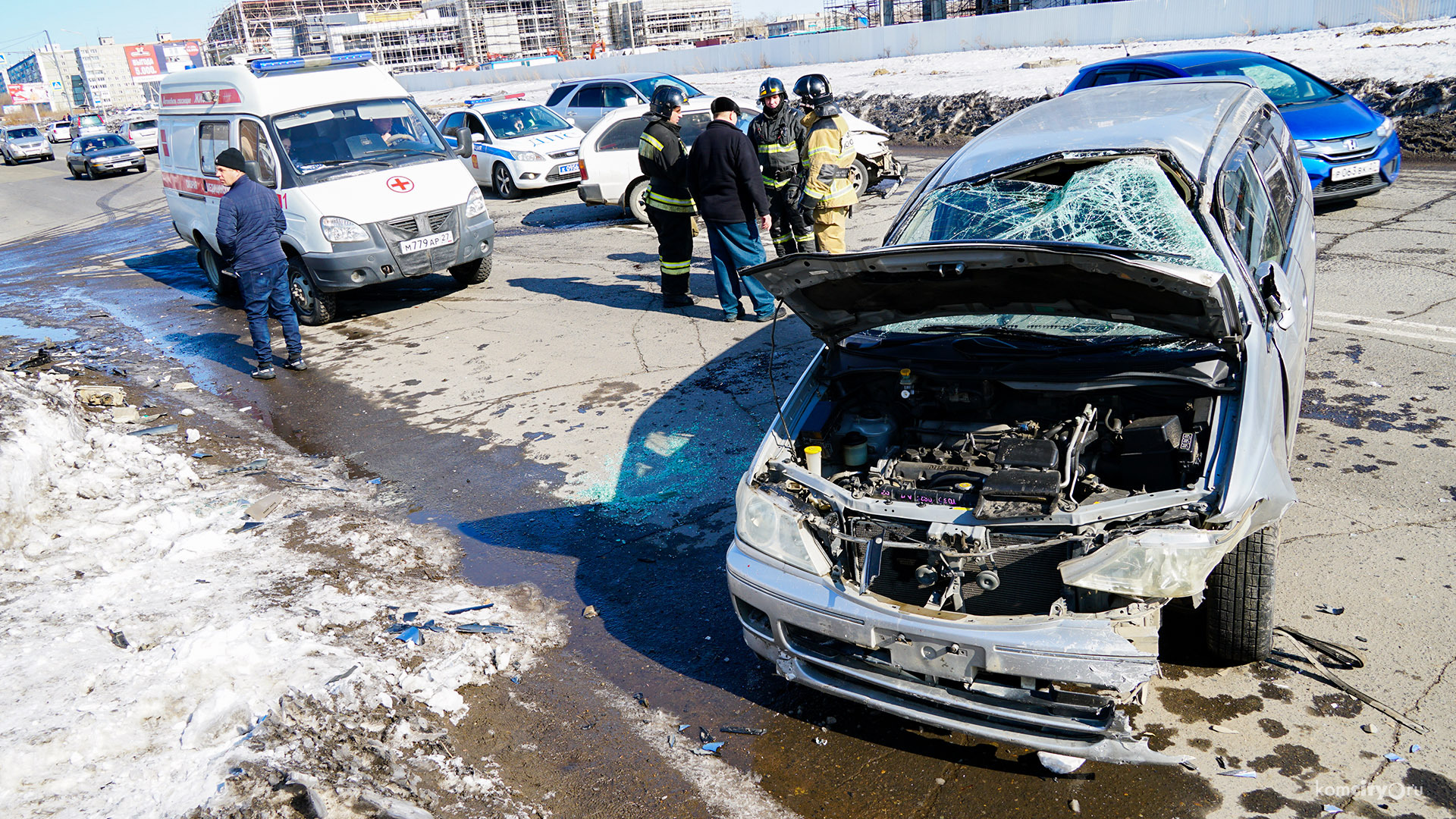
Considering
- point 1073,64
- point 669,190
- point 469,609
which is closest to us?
point 469,609

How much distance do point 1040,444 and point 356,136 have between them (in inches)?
341

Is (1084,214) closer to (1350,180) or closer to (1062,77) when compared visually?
(1350,180)

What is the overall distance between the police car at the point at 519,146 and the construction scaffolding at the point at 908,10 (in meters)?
28.4

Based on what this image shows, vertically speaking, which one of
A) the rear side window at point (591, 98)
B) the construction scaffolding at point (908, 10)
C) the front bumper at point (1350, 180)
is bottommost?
the front bumper at point (1350, 180)

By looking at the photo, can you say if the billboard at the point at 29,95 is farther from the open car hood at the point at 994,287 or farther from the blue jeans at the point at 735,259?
the open car hood at the point at 994,287

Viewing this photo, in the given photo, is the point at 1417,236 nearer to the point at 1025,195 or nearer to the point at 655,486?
the point at 1025,195

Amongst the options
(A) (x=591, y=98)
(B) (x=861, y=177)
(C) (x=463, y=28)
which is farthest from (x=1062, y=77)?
(C) (x=463, y=28)

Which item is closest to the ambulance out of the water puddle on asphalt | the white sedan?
the water puddle on asphalt

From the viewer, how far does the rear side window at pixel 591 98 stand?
1917 cm

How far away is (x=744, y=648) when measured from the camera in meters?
4.00

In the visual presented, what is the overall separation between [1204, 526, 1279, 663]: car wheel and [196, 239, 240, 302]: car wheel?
1131 centimetres

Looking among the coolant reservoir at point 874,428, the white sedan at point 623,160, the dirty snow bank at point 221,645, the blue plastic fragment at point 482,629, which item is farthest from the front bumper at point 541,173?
the coolant reservoir at point 874,428

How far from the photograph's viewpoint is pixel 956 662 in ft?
9.64

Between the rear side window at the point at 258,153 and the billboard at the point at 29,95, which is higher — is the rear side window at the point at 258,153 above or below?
below
